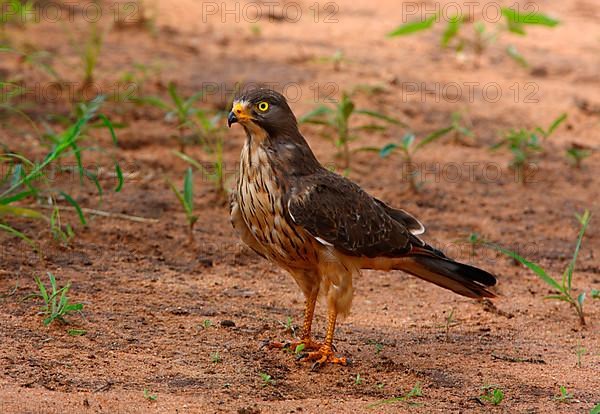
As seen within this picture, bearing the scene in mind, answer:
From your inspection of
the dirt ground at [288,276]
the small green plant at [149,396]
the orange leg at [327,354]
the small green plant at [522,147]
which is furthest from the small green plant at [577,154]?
the small green plant at [149,396]

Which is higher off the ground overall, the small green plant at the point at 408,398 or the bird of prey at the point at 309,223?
the bird of prey at the point at 309,223

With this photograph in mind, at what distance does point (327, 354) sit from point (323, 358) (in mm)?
36

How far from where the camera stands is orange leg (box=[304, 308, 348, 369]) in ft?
16.5

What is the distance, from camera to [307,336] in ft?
17.3

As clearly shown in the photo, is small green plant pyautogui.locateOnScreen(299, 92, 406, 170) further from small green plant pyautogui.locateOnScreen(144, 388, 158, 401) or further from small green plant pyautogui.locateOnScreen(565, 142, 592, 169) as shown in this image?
small green plant pyautogui.locateOnScreen(144, 388, 158, 401)

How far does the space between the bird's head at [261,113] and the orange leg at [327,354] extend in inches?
39.6

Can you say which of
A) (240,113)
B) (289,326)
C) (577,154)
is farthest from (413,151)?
(240,113)

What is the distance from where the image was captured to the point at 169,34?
11.4 m

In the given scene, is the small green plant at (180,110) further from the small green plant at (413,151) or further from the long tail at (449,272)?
the long tail at (449,272)

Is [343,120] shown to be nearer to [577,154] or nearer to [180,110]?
[180,110]

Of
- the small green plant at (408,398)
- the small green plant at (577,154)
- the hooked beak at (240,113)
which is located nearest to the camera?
the small green plant at (408,398)

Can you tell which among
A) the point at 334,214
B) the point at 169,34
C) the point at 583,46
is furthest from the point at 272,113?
the point at 583,46

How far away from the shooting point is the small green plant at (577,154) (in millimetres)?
8452

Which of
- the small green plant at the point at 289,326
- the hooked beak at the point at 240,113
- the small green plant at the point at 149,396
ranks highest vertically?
the hooked beak at the point at 240,113
